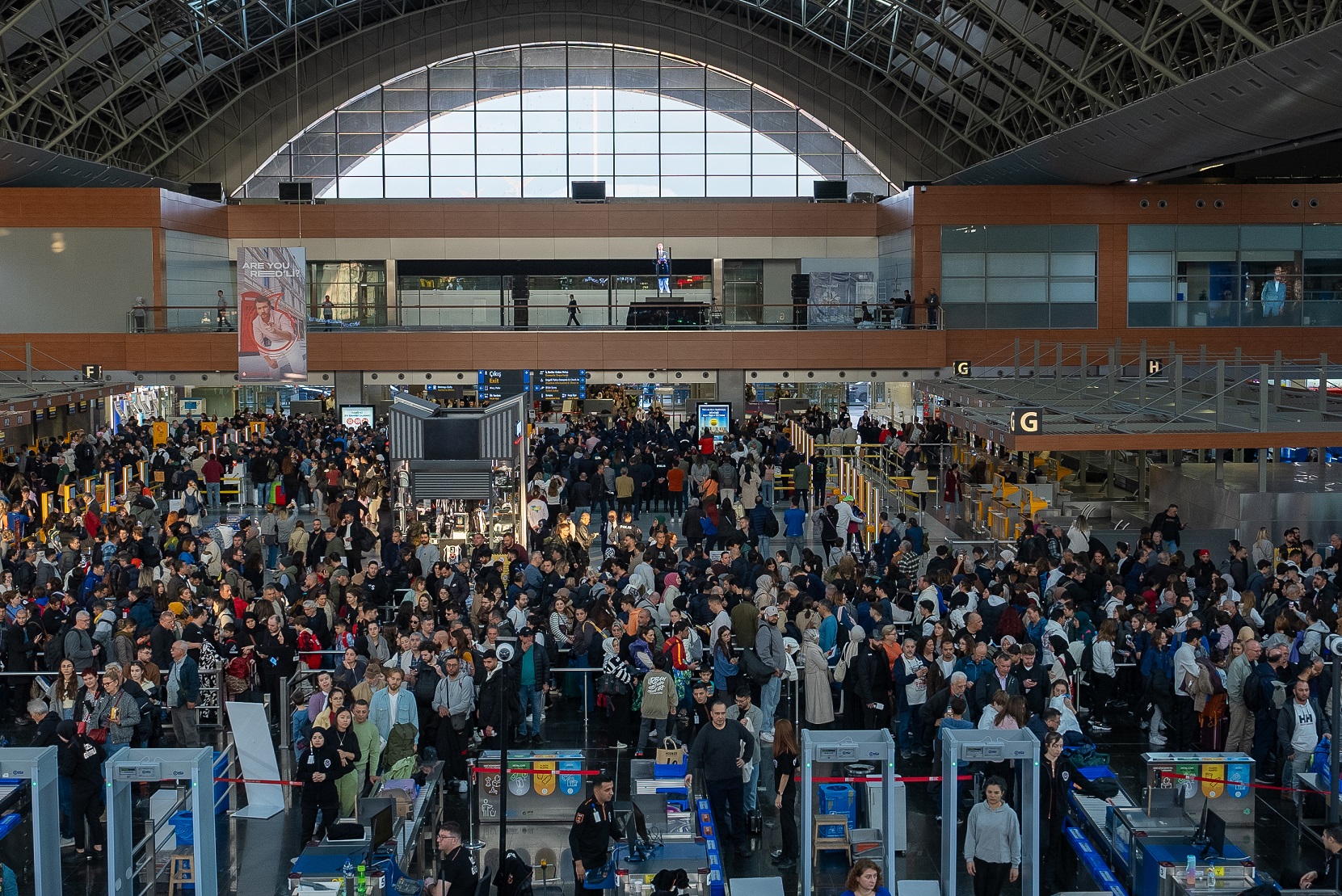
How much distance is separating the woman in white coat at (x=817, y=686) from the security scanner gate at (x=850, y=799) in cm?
153

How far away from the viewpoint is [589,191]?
4547 centimetres

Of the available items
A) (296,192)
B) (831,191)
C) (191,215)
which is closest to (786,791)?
(191,215)

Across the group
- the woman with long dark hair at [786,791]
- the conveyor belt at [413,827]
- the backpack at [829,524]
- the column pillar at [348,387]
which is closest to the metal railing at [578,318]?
the column pillar at [348,387]

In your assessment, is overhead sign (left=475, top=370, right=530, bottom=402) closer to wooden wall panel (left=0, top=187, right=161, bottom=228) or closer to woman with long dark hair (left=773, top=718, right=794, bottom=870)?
wooden wall panel (left=0, top=187, right=161, bottom=228)

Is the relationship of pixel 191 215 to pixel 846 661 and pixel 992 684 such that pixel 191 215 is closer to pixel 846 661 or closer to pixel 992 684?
pixel 846 661

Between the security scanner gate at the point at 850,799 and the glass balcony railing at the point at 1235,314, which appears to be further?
the glass balcony railing at the point at 1235,314

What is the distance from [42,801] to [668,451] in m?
20.2

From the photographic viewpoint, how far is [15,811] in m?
11.3

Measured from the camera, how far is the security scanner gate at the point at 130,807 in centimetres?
983

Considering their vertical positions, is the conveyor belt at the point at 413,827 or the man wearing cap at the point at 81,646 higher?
the man wearing cap at the point at 81,646

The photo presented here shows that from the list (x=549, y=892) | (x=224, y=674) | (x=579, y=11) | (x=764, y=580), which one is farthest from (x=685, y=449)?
(x=579, y=11)

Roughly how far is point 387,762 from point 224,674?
9.46 feet

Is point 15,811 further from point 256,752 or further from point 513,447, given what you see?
point 513,447

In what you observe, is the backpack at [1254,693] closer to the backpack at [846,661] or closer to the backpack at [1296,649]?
the backpack at [1296,649]
